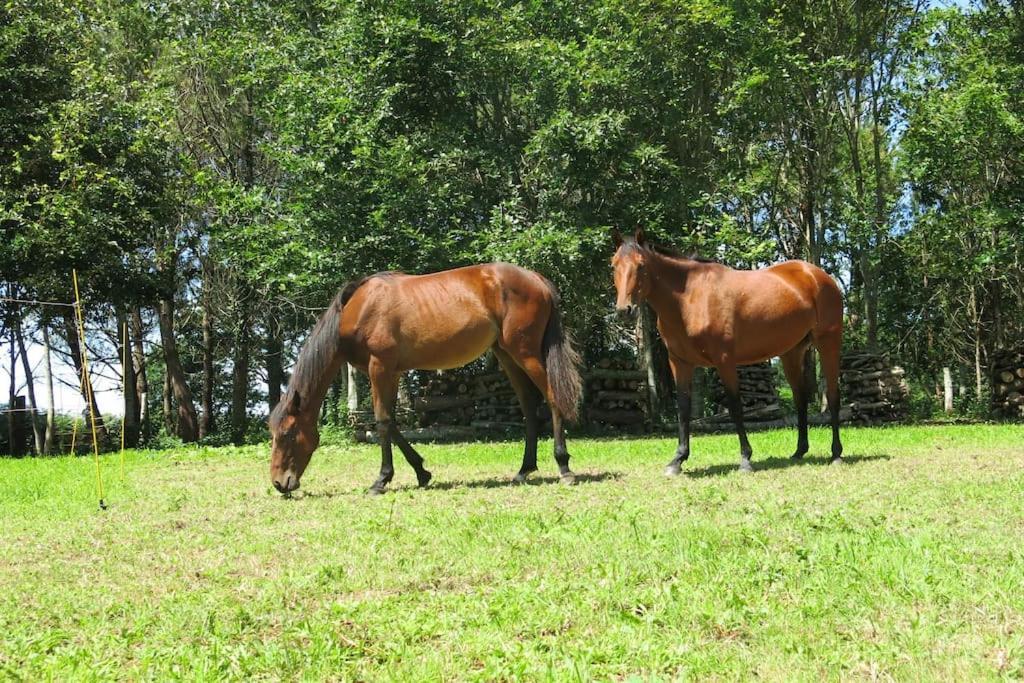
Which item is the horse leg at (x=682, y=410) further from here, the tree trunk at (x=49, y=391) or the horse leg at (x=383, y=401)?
the tree trunk at (x=49, y=391)

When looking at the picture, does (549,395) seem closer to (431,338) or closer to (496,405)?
(431,338)

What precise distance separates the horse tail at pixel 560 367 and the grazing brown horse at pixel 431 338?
0.01m

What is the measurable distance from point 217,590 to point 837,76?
19535mm

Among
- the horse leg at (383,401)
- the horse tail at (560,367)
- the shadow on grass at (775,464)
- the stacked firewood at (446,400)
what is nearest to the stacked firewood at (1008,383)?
the shadow on grass at (775,464)

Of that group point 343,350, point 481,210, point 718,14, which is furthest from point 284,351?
point 343,350

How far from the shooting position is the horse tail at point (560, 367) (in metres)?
8.93

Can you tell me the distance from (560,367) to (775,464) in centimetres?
271

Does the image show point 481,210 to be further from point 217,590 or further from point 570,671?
point 570,671

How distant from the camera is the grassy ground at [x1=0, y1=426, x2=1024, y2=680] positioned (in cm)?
342

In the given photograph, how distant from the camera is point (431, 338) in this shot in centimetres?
908

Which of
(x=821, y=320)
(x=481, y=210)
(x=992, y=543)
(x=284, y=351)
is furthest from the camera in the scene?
(x=284, y=351)

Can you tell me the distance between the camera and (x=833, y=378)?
10.3m

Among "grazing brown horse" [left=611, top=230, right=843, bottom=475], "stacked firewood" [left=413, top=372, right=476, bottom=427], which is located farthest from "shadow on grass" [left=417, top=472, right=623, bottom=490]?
"stacked firewood" [left=413, top=372, right=476, bottom=427]

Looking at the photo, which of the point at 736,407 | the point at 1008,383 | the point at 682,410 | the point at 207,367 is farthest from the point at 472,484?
the point at 207,367
